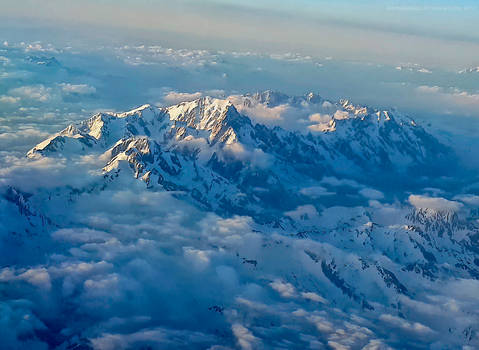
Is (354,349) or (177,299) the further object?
(177,299)

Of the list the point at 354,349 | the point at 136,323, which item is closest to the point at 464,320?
the point at 354,349

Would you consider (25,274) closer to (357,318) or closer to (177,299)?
(177,299)

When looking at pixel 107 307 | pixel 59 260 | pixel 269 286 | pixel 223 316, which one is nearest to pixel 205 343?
pixel 223 316

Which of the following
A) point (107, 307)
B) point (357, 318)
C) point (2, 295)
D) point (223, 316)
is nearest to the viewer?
point (2, 295)

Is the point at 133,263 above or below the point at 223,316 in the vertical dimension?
above

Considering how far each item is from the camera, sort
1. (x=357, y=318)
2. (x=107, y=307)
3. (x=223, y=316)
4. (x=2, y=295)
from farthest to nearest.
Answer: (x=357, y=318) < (x=223, y=316) < (x=107, y=307) < (x=2, y=295)

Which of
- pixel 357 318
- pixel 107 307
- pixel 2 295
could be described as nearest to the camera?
pixel 2 295

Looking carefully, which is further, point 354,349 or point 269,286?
point 269,286

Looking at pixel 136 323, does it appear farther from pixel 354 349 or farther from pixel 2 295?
pixel 354 349

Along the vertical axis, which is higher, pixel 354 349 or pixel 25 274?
pixel 25 274
